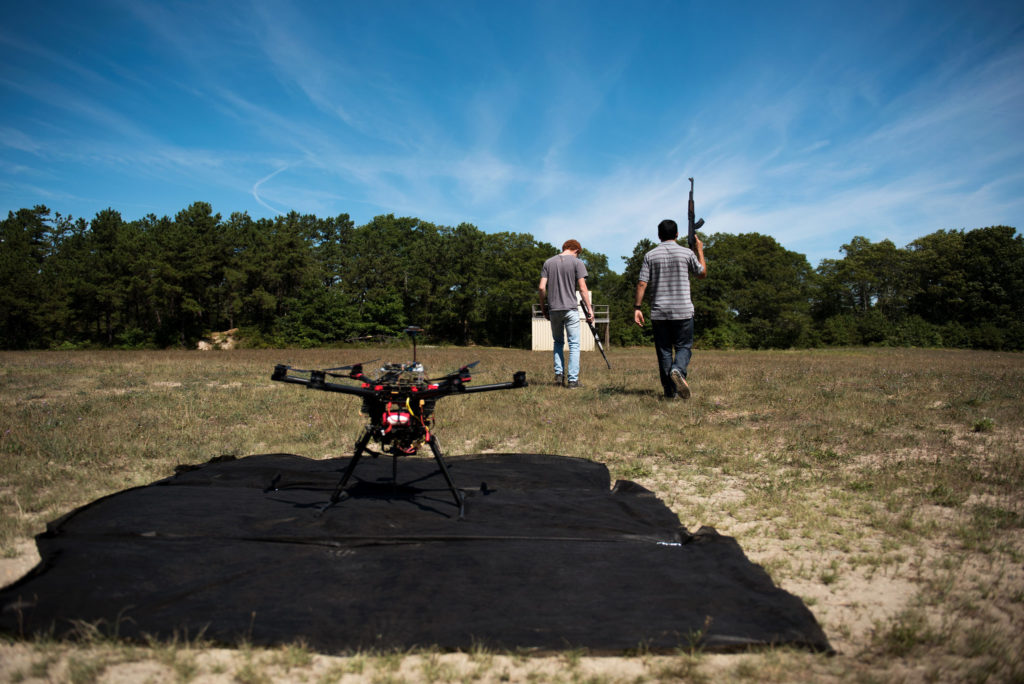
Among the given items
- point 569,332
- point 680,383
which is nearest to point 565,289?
point 569,332

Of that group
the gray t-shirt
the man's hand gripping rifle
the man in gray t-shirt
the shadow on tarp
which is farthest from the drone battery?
the gray t-shirt

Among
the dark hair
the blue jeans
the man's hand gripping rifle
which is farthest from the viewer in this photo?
the blue jeans

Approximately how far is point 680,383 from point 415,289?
52.9m

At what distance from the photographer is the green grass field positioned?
7.63 feet

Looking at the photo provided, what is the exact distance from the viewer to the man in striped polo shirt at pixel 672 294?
8.20 metres

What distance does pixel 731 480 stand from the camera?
5.07 meters

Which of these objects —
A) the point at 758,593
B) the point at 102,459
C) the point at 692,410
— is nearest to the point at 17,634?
the point at 758,593

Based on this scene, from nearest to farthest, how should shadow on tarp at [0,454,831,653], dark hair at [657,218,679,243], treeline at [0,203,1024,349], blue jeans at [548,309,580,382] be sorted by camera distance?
shadow on tarp at [0,454,831,653], dark hair at [657,218,679,243], blue jeans at [548,309,580,382], treeline at [0,203,1024,349]

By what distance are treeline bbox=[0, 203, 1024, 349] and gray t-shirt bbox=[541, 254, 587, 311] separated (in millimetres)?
35362

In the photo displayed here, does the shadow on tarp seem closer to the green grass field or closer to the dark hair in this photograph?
the green grass field

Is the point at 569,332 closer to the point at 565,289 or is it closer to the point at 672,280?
the point at 565,289

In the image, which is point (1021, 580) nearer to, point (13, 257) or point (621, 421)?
point (621, 421)

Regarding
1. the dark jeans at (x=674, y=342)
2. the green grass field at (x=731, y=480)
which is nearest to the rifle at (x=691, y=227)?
the dark jeans at (x=674, y=342)

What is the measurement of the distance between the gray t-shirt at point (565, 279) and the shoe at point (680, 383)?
1985 millimetres
